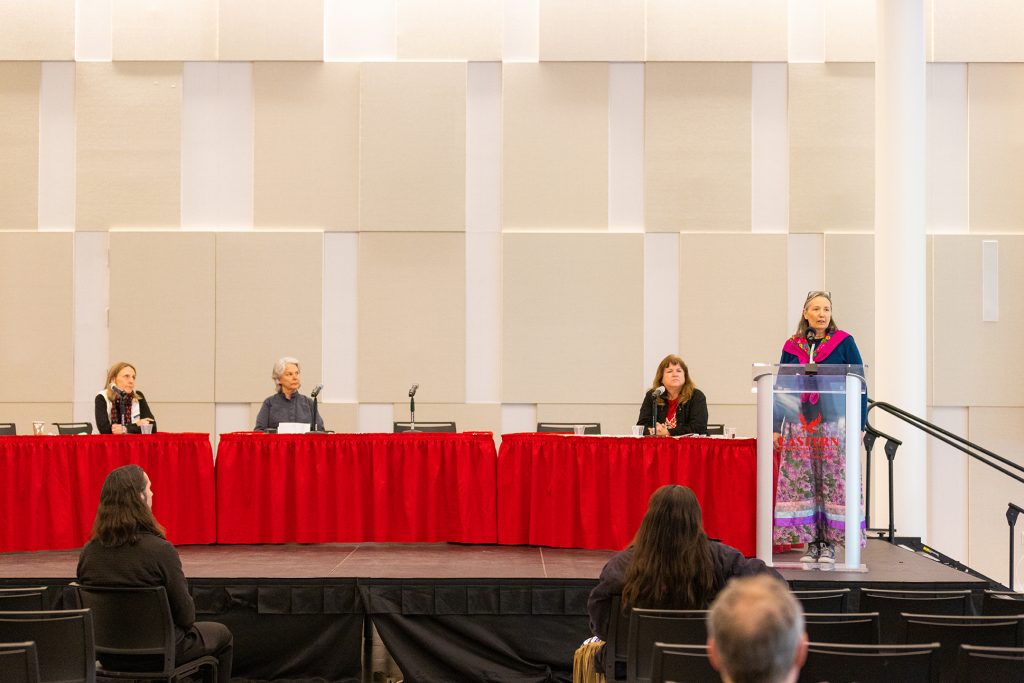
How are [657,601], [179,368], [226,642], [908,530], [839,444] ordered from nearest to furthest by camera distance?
[657,601]
[226,642]
[839,444]
[908,530]
[179,368]

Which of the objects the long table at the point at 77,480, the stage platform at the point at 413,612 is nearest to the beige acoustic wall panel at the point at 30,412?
the long table at the point at 77,480

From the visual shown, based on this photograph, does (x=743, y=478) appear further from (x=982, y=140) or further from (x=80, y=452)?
(x=982, y=140)

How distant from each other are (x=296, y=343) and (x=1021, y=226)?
686 centimetres

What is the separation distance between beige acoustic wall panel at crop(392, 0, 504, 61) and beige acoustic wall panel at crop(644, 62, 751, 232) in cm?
156

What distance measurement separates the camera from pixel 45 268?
372 inches

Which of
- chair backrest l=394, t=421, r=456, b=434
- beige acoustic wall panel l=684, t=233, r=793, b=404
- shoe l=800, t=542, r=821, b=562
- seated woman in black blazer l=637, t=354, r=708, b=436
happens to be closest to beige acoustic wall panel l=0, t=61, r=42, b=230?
chair backrest l=394, t=421, r=456, b=434

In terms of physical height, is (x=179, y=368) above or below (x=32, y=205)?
below

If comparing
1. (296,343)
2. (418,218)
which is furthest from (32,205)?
(418,218)

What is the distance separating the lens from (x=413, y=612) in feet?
18.2

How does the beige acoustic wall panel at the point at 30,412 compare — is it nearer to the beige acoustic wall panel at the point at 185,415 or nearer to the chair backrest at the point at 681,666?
the beige acoustic wall panel at the point at 185,415

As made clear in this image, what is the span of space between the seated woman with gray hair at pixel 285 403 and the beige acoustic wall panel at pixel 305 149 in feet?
8.13

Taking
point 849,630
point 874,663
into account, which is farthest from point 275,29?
point 874,663

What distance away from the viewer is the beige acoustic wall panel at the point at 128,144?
31.3ft

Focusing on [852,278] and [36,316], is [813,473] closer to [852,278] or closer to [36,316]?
[852,278]
